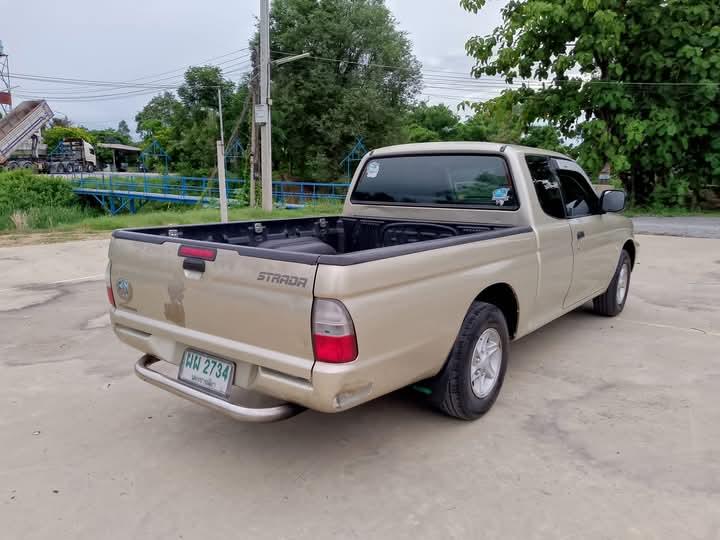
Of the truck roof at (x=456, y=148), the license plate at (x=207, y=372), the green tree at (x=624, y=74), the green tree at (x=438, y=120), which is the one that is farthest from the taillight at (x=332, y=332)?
the green tree at (x=438, y=120)

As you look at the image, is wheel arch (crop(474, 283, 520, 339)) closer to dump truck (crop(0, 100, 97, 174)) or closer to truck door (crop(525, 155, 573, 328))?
truck door (crop(525, 155, 573, 328))

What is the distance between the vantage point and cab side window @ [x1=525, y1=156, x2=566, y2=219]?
4281mm

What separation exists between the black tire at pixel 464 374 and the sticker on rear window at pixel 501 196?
105 cm

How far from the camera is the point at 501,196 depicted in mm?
4172

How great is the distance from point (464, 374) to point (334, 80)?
30.2 m

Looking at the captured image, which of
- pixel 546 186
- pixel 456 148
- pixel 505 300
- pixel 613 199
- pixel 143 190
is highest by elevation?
pixel 456 148

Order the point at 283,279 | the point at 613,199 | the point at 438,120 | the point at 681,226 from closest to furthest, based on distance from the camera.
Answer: the point at 283,279 < the point at 613,199 < the point at 681,226 < the point at 438,120

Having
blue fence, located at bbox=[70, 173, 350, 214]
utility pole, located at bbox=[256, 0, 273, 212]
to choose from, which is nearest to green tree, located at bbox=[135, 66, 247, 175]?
blue fence, located at bbox=[70, 173, 350, 214]

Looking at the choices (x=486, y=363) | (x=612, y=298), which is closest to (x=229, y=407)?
(x=486, y=363)

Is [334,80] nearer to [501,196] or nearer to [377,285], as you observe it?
[501,196]

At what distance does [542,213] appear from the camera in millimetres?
4156

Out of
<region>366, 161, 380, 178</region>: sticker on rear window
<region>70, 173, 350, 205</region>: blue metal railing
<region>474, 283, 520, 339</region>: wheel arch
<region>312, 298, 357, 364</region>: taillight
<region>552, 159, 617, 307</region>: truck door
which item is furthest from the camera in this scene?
<region>70, 173, 350, 205</region>: blue metal railing

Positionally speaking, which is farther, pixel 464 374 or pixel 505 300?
pixel 505 300

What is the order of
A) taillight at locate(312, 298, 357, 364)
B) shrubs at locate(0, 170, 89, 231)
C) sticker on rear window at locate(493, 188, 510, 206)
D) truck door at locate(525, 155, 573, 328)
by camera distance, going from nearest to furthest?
taillight at locate(312, 298, 357, 364)
truck door at locate(525, 155, 573, 328)
sticker on rear window at locate(493, 188, 510, 206)
shrubs at locate(0, 170, 89, 231)
